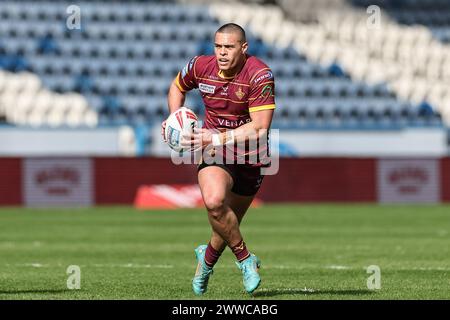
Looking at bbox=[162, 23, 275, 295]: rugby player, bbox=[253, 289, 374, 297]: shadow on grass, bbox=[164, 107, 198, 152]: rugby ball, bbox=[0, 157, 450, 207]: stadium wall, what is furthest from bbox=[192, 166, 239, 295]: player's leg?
bbox=[0, 157, 450, 207]: stadium wall

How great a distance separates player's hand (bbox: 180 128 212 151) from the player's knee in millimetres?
443

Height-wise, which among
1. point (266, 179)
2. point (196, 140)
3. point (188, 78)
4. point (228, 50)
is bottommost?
point (266, 179)

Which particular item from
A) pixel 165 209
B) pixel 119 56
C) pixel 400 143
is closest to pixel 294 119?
pixel 400 143

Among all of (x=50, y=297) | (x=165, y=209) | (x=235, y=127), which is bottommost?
(x=165, y=209)

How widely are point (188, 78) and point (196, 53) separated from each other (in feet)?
76.4

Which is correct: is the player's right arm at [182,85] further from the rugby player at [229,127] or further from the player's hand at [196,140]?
the player's hand at [196,140]

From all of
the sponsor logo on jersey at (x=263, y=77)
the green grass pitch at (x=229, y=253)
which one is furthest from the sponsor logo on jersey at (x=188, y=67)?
the green grass pitch at (x=229, y=253)

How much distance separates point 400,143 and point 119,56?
861 cm

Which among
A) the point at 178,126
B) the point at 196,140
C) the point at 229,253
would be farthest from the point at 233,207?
the point at 229,253

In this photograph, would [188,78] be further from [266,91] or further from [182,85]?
[266,91]

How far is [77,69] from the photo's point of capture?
32031 mm

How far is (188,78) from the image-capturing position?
33.4 ft

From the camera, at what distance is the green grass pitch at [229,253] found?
34.3ft

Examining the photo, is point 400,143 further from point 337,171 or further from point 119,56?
point 119,56
